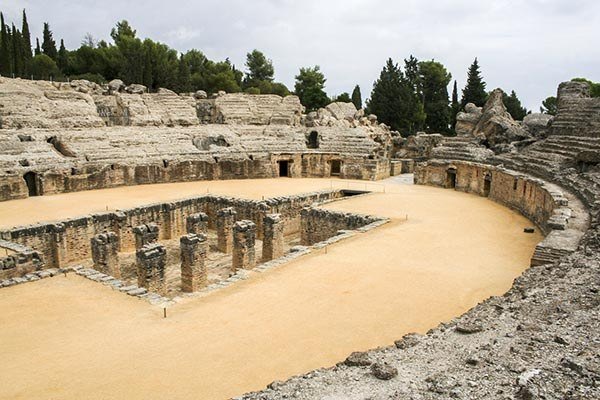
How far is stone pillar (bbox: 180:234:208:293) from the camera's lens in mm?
11391

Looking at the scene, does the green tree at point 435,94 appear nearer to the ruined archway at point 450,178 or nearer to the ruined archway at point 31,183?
the ruined archway at point 450,178

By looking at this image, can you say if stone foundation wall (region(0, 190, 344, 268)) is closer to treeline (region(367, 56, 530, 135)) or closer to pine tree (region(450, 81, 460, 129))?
treeline (region(367, 56, 530, 135))

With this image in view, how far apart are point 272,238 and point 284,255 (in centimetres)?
203

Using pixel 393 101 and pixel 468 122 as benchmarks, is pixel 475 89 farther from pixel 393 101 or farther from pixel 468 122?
pixel 468 122

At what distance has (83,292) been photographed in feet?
30.7

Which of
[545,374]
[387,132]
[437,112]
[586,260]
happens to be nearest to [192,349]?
[545,374]

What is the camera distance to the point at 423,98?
47281mm

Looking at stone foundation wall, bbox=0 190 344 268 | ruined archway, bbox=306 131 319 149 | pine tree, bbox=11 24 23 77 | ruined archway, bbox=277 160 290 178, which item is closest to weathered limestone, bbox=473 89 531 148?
ruined archway, bbox=306 131 319 149

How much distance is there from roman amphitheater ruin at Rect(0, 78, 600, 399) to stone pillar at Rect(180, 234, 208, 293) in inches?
1.8

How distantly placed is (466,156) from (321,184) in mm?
7453

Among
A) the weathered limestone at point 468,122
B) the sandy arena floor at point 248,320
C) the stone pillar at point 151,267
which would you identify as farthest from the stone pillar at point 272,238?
the weathered limestone at point 468,122

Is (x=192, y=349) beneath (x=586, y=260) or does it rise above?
beneath

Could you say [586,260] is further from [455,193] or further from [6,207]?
[6,207]

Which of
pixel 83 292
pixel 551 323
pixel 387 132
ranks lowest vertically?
pixel 83 292
